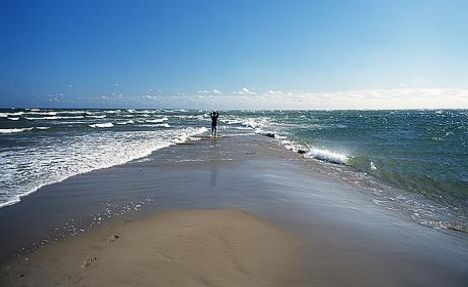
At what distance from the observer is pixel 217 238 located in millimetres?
6199

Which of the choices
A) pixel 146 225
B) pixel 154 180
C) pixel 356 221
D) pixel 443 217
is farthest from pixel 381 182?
pixel 146 225

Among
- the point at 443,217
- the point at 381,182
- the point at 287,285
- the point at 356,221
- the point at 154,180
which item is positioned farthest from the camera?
the point at 381,182

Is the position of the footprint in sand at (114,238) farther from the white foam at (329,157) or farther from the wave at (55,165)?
the white foam at (329,157)

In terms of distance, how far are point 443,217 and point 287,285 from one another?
6192 mm

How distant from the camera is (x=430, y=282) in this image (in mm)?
5055

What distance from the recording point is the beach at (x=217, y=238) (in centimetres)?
488

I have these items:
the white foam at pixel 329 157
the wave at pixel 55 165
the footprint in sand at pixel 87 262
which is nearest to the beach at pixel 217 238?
the footprint in sand at pixel 87 262

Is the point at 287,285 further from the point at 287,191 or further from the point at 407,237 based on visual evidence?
the point at 287,191

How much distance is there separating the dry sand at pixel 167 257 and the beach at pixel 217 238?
0.6 inches

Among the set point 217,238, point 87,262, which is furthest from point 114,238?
point 217,238

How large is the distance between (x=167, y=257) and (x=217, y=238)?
1129mm

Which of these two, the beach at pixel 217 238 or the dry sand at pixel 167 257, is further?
the beach at pixel 217 238

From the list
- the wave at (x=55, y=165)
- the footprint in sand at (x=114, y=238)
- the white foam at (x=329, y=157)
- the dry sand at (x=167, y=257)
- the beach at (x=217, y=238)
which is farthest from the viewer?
the white foam at (x=329, y=157)

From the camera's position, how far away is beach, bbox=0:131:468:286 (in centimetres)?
488
